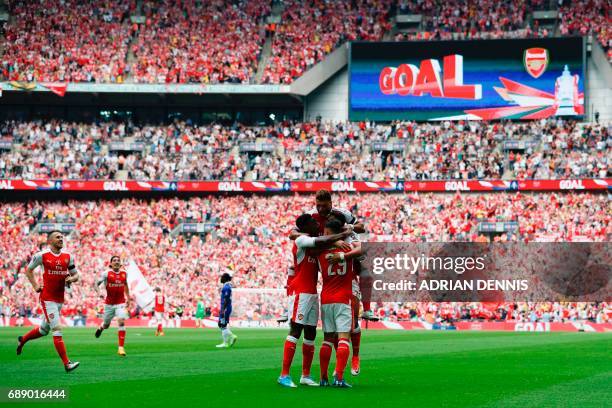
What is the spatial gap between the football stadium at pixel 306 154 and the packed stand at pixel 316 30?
169 mm

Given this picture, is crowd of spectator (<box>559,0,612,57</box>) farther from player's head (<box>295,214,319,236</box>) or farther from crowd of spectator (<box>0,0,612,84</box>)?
player's head (<box>295,214,319,236</box>)

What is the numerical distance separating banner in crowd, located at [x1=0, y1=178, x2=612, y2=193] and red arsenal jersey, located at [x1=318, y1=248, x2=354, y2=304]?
4351cm

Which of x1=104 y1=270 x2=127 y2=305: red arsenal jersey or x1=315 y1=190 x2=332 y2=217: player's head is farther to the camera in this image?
x1=104 y1=270 x2=127 y2=305: red arsenal jersey

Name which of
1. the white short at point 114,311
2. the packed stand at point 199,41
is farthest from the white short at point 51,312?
the packed stand at point 199,41

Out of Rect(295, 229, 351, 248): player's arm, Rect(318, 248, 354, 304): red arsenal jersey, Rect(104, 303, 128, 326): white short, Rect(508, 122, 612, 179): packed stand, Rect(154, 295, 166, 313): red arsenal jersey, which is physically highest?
Rect(508, 122, 612, 179): packed stand

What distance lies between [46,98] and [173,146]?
9.69 metres

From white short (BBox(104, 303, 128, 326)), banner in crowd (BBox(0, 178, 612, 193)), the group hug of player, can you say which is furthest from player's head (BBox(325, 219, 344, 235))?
banner in crowd (BBox(0, 178, 612, 193))

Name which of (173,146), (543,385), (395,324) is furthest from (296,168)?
(543,385)

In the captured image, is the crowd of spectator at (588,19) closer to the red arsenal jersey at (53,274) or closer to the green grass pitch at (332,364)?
the green grass pitch at (332,364)

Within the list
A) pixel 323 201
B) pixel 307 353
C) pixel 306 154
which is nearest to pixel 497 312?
pixel 306 154

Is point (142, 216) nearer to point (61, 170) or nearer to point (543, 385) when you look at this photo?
point (61, 170)

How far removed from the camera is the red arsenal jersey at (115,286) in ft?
81.9

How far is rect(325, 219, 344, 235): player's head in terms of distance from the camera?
1408cm

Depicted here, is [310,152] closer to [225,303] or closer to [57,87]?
[57,87]
